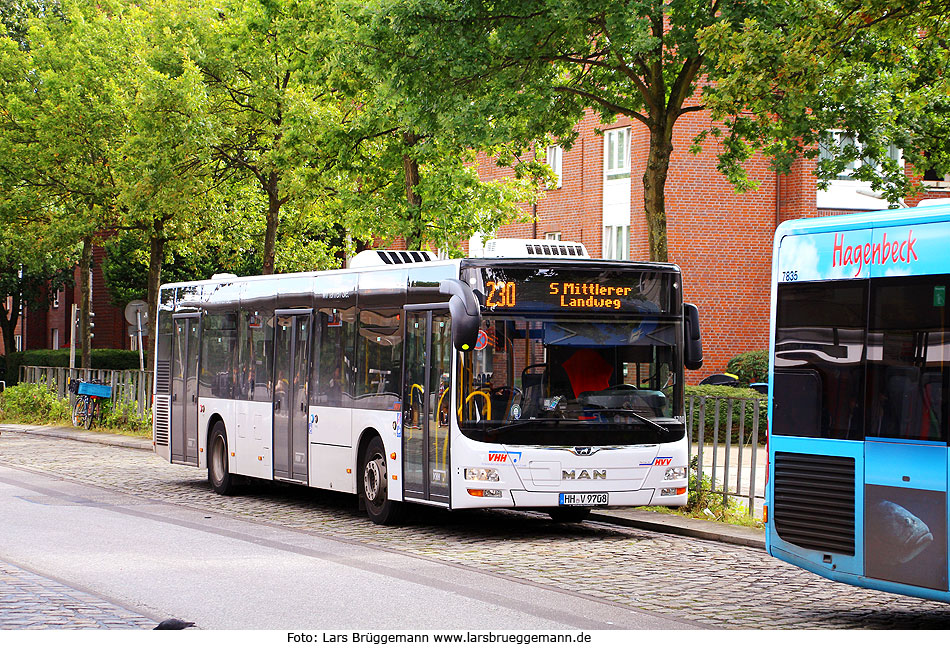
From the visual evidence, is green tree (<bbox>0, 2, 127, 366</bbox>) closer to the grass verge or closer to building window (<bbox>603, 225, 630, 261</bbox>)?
the grass verge

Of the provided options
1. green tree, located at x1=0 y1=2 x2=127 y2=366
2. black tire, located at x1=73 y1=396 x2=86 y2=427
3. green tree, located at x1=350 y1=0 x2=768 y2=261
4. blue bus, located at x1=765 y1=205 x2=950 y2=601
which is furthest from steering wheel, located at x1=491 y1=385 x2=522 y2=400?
green tree, located at x1=0 y1=2 x2=127 y2=366

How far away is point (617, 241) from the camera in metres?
37.5

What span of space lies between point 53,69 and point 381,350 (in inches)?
1034

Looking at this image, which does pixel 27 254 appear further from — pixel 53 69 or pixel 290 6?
pixel 290 6

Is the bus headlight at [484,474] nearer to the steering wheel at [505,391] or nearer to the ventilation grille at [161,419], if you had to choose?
the steering wheel at [505,391]

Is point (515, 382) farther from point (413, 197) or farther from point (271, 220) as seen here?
point (271, 220)

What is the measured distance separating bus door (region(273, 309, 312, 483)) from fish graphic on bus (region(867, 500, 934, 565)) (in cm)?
921

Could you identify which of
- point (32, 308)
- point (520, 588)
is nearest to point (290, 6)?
point (520, 588)

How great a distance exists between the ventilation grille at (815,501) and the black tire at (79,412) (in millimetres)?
27709

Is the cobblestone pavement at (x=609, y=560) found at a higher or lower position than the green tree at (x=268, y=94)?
lower

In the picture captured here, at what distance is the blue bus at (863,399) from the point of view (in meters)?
8.11

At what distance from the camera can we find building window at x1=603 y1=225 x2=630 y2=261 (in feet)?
122

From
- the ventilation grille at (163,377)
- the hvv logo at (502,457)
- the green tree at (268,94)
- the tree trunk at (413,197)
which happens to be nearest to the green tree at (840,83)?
the hvv logo at (502,457)

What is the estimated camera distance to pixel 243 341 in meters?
18.1
